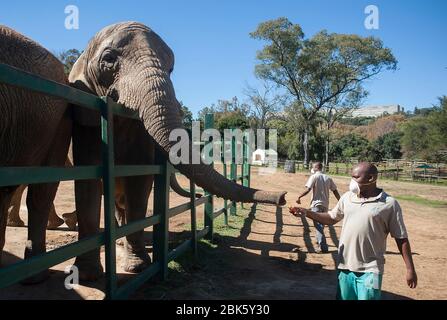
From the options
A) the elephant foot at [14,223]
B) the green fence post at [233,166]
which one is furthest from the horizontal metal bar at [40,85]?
the green fence post at [233,166]

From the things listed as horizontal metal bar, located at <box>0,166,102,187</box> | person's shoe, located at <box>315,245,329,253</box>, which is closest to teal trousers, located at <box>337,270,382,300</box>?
horizontal metal bar, located at <box>0,166,102,187</box>

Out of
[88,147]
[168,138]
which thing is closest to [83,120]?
[88,147]

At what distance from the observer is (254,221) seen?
32.3 ft

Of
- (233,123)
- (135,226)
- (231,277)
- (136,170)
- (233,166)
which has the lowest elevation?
(231,277)

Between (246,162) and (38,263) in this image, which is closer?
(38,263)

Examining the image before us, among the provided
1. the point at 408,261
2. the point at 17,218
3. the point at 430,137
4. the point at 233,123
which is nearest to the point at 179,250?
the point at 408,261

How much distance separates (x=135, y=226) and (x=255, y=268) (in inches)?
91.4

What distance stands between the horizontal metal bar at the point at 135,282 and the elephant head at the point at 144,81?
1134mm

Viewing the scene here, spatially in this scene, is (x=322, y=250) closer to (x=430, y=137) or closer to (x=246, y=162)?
(x=246, y=162)

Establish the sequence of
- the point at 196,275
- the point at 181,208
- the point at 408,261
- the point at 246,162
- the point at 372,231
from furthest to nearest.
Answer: the point at 246,162 → the point at 181,208 → the point at 196,275 → the point at 372,231 → the point at 408,261

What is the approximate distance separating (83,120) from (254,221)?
6.30 meters

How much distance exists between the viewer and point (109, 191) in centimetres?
330

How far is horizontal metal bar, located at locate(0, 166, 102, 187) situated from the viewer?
7.14 ft
